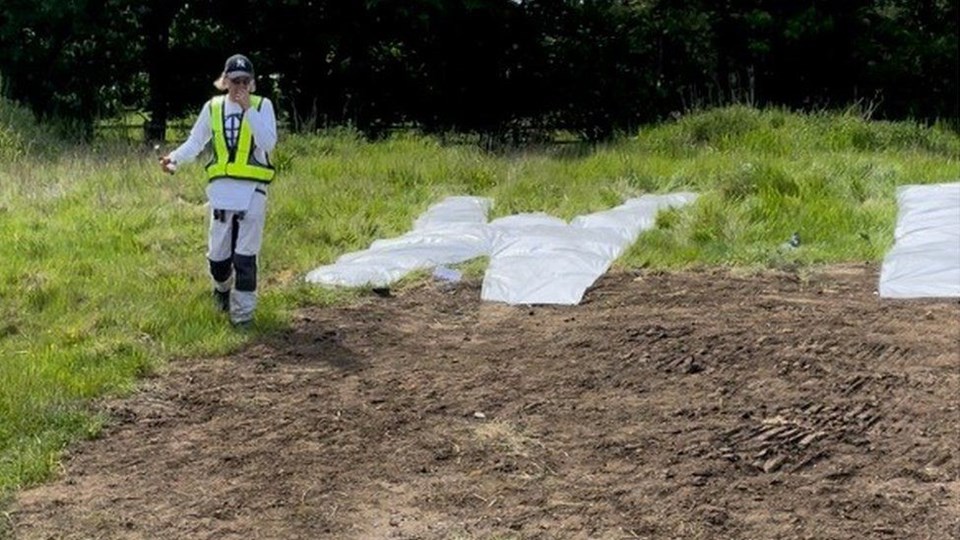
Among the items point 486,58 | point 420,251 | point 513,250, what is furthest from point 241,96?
point 486,58

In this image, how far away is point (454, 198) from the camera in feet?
29.5

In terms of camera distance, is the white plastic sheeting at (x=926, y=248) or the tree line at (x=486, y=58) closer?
the white plastic sheeting at (x=926, y=248)

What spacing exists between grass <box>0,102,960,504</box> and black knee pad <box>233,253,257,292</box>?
0.69ft

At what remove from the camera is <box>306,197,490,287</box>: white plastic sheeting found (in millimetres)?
6891

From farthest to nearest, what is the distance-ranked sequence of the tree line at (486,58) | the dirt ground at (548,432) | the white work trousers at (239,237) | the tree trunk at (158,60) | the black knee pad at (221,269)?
the tree trunk at (158,60) → the tree line at (486,58) → the black knee pad at (221,269) → the white work trousers at (239,237) → the dirt ground at (548,432)

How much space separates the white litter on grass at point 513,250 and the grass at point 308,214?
0.18m

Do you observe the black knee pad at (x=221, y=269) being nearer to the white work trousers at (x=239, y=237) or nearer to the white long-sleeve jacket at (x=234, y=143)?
the white work trousers at (x=239, y=237)

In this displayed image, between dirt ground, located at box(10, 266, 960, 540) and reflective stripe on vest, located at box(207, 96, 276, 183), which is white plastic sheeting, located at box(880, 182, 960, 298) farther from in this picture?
reflective stripe on vest, located at box(207, 96, 276, 183)

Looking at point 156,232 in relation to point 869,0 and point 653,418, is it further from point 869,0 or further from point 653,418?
point 869,0

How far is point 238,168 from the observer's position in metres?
5.68

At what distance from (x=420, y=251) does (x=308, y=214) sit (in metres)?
1.31

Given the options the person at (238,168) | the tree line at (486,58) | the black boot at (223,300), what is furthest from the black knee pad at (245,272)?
the tree line at (486,58)

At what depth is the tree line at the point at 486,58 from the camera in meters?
16.6

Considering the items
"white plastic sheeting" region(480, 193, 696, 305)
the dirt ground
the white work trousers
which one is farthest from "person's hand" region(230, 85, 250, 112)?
"white plastic sheeting" region(480, 193, 696, 305)
